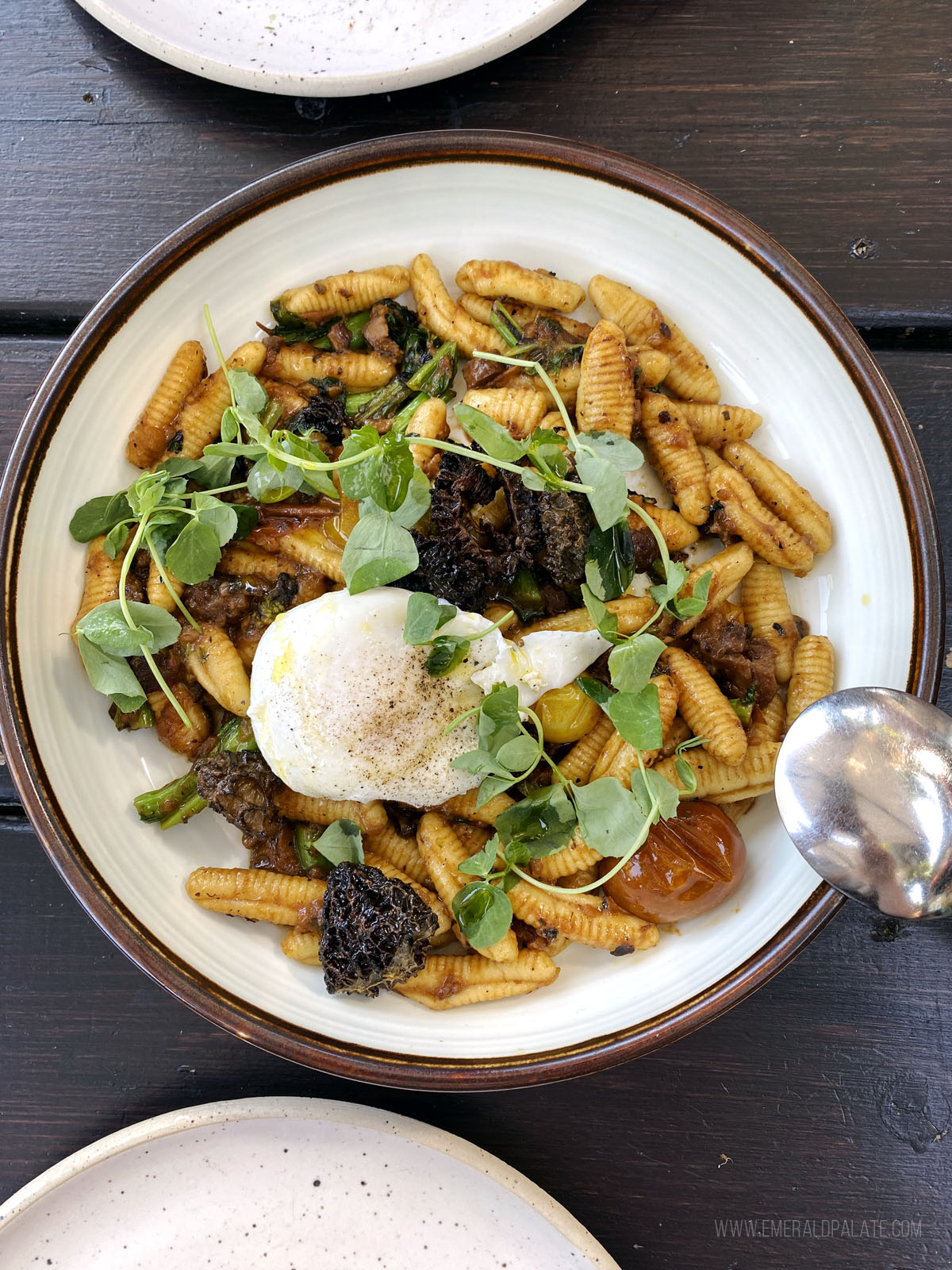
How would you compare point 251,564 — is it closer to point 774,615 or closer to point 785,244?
point 774,615

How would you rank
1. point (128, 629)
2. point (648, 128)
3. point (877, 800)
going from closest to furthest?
point (877, 800)
point (128, 629)
point (648, 128)

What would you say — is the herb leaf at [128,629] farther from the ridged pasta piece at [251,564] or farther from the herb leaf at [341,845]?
the herb leaf at [341,845]

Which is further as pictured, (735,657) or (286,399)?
(286,399)

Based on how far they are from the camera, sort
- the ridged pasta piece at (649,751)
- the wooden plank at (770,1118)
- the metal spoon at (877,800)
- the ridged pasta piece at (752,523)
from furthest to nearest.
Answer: the wooden plank at (770,1118), the ridged pasta piece at (752,523), the ridged pasta piece at (649,751), the metal spoon at (877,800)

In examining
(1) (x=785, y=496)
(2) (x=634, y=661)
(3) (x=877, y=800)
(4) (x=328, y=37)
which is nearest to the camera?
(3) (x=877, y=800)

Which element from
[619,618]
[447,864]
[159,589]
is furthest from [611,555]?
[159,589]

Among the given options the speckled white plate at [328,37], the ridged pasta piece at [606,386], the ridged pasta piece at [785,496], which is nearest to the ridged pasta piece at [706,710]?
the ridged pasta piece at [785,496]

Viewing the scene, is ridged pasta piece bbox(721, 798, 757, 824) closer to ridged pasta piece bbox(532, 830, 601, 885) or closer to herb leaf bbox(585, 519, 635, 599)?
ridged pasta piece bbox(532, 830, 601, 885)
